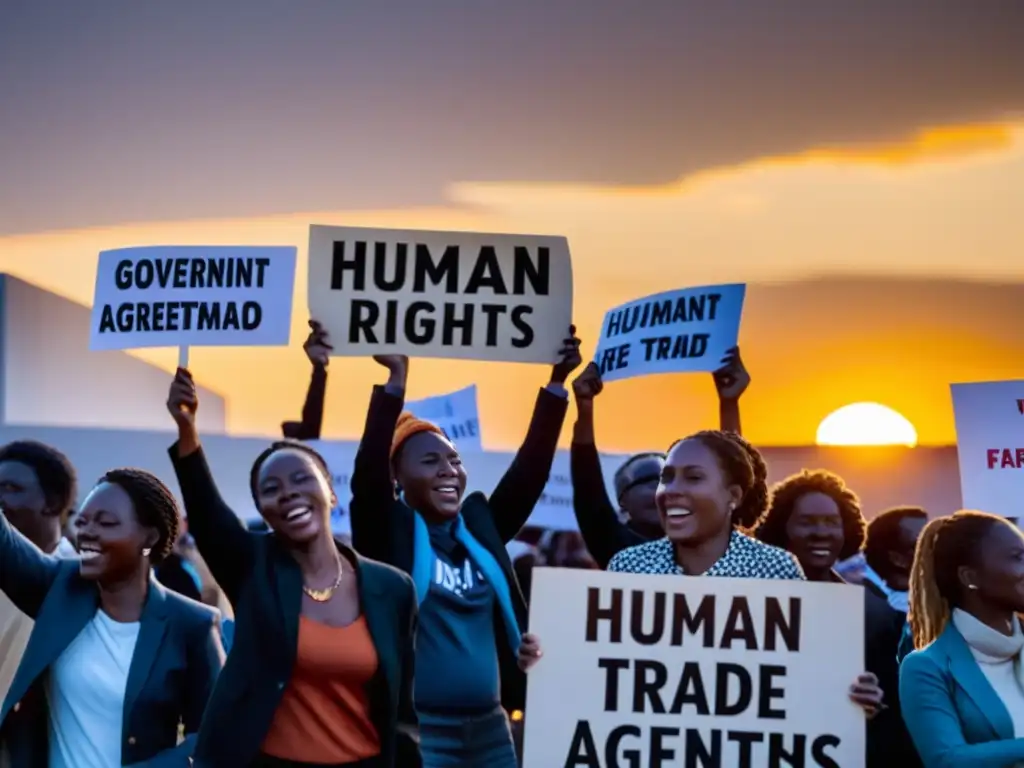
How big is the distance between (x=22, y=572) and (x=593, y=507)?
2084 mm

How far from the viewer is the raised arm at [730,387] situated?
22.2 ft

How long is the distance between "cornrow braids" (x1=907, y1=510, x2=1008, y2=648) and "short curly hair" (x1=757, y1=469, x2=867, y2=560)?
1465mm

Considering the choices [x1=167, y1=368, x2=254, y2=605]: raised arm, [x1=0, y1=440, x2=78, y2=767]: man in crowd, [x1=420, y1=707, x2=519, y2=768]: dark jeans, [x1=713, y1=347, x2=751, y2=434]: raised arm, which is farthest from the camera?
[x1=713, y1=347, x2=751, y2=434]: raised arm

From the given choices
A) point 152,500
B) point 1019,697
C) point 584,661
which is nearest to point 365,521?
point 152,500

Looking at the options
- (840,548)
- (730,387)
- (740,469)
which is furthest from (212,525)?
(840,548)

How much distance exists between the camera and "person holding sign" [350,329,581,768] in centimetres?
579

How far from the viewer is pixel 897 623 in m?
6.43

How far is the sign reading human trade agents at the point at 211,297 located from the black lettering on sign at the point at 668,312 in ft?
5.29

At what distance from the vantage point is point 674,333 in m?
7.34

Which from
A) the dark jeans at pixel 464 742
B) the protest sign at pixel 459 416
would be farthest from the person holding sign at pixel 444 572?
the protest sign at pixel 459 416

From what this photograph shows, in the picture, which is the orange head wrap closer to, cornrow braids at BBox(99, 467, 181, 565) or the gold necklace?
cornrow braids at BBox(99, 467, 181, 565)

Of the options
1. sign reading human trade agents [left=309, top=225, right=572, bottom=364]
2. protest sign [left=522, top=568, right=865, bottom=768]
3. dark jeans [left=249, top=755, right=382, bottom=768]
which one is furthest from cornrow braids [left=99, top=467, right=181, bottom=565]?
protest sign [left=522, top=568, right=865, bottom=768]

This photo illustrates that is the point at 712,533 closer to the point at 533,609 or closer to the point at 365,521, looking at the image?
the point at 533,609

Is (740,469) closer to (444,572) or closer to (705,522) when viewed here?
(705,522)
